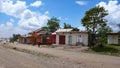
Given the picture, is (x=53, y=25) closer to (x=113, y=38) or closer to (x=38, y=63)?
(x=113, y=38)

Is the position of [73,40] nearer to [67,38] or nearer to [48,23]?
[67,38]

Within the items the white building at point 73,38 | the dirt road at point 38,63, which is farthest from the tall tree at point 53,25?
the dirt road at point 38,63

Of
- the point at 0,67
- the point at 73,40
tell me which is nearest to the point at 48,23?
the point at 73,40

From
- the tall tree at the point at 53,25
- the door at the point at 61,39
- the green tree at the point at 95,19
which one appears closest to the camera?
the green tree at the point at 95,19

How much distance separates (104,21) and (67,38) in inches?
491

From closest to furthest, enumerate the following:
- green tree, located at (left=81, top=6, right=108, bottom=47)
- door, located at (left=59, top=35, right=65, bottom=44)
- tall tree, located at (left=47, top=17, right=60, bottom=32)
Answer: green tree, located at (left=81, top=6, right=108, bottom=47) → door, located at (left=59, top=35, right=65, bottom=44) → tall tree, located at (left=47, top=17, right=60, bottom=32)

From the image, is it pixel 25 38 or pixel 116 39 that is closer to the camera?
pixel 116 39

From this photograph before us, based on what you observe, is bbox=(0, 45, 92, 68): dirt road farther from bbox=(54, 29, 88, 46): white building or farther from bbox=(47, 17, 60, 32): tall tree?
bbox=(47, 17, 60, 32): tall tree

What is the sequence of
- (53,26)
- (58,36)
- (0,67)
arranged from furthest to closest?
(53,26), (58,36), (0,67)

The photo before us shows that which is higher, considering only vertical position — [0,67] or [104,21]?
[104,21]

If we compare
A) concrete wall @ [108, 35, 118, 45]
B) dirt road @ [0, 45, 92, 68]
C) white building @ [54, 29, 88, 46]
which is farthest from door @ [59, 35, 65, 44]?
dirt road @ [0, 45, 92, 68]

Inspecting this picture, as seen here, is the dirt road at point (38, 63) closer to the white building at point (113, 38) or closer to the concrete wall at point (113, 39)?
the white building at point (113, 38)

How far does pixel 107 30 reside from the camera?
154 ft

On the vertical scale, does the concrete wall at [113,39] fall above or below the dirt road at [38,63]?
above
